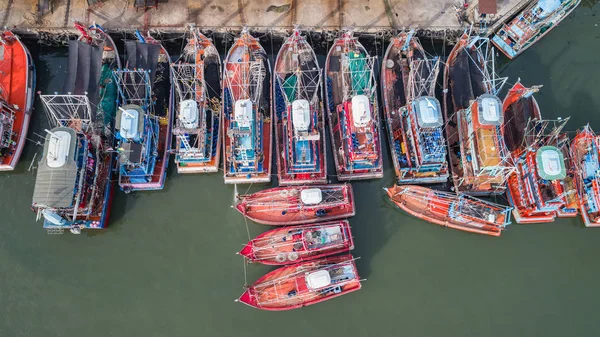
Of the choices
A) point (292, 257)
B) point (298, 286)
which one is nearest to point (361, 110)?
point (292, 257)

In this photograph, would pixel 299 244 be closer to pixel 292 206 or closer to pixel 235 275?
pixel 292 206

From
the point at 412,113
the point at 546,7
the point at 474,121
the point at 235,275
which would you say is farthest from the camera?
the point at 546,7

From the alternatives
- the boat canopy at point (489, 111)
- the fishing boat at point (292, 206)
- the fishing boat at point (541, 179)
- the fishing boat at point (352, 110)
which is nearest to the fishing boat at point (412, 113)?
the fishing boat at point (352, 110)

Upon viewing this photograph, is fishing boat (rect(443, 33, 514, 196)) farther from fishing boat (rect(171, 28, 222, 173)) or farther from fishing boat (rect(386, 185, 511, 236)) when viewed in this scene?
fishing boat (rect(171, 28, 222, 173))

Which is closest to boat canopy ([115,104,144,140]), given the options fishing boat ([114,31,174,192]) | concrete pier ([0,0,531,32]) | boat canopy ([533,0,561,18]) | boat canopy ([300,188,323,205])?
fishing boat ([114,31,174,192])

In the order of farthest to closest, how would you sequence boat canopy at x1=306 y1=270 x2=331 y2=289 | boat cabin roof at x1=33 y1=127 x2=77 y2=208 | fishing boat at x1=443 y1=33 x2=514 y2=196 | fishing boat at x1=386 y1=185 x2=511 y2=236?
fishing boat at x1=386 y1=185 x2=511 y2=236
fishing boat at x1=443 y1=33 x2=514 y2=196
boat cabin roof at x1=33 y1=127 x2=77 y2=208
boat canopy at x1=306 y1=270 x2=331 y2=289

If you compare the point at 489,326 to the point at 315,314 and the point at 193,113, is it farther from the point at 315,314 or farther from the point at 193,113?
the point at 193,113

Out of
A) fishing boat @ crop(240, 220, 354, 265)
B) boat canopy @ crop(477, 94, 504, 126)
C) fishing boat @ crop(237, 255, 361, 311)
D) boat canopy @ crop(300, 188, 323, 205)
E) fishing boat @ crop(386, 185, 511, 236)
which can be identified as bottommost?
fishing boat @ crop(237, 255, 361, 311)
